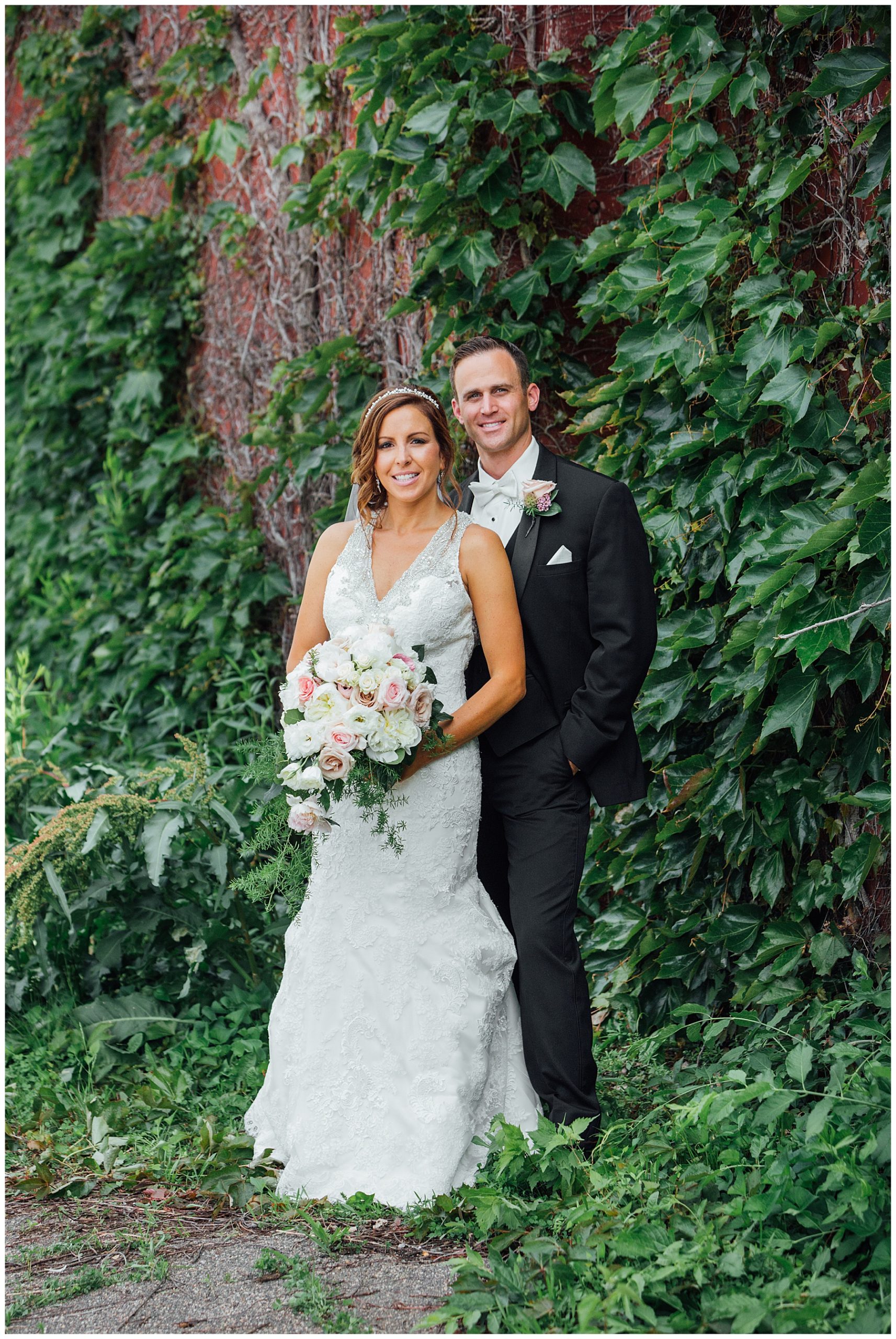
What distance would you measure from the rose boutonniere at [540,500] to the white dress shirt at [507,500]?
0.02m

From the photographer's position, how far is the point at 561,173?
4.11 meters

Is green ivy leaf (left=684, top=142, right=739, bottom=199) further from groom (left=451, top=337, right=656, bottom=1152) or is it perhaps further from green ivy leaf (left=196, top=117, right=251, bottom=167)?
green ivy leaf (left=196, top=117, right=251, bottom=167)

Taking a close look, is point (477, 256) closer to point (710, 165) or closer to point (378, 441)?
point (710, 165)

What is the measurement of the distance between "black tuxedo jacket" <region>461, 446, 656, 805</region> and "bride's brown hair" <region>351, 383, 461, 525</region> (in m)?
0.29

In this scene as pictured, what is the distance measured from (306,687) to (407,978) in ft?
2.71

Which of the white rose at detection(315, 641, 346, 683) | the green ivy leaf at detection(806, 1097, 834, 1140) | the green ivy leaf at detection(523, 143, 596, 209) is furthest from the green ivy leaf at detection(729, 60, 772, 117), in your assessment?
the green ivy leaf at detection(806, 1097, 834, 1140)

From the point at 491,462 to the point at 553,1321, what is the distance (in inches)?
85.3

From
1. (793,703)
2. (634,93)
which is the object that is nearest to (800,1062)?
(793,703)

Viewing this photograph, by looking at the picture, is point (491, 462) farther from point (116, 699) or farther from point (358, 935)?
point (116, 699)

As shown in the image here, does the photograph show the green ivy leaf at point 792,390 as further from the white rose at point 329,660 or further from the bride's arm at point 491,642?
the white rose at point 329,660

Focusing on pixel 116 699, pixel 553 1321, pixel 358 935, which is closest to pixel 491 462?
pixel 358 935

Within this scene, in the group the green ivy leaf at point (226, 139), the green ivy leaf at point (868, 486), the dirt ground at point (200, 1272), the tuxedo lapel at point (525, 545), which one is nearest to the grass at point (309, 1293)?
the dirt ground at point (200, 1272)

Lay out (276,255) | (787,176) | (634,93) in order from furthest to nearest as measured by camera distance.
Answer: (276,255) → (634,93) → (787,176)

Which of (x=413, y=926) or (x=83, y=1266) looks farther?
(x=413, y=926)
